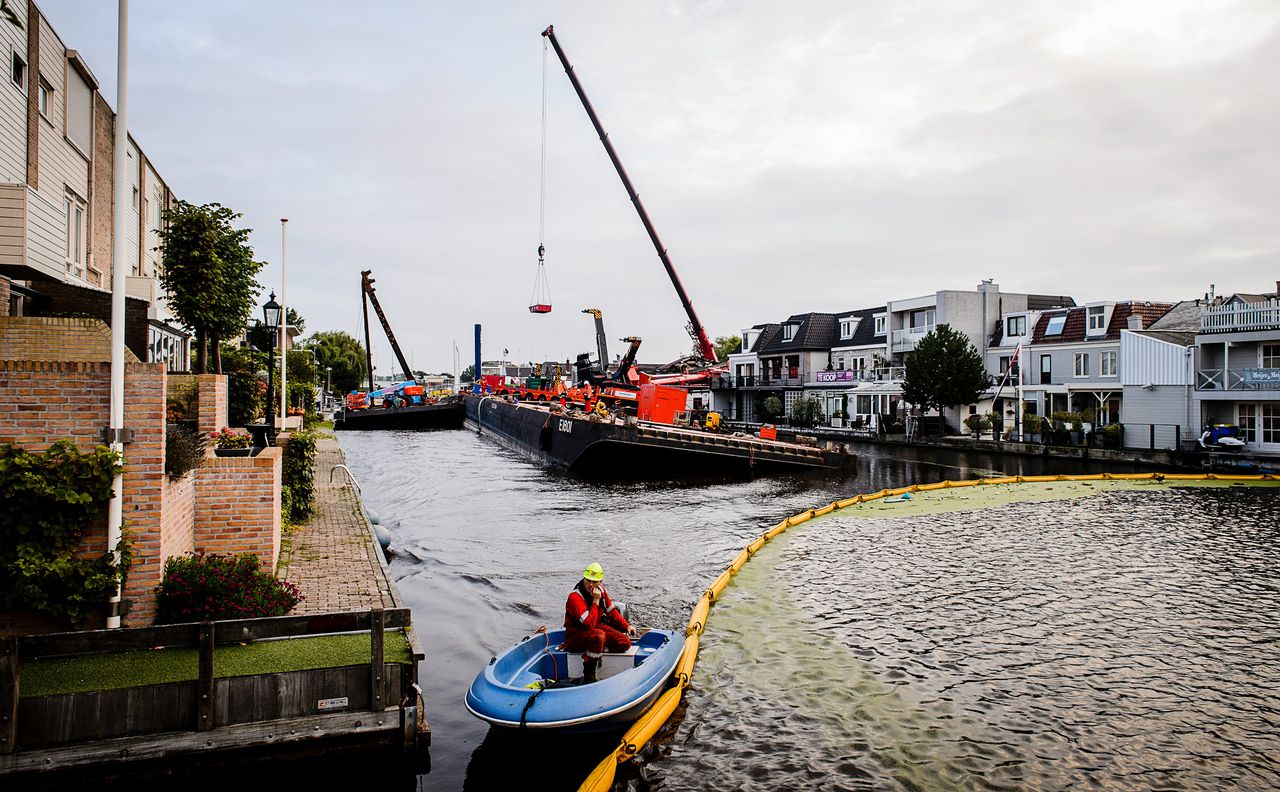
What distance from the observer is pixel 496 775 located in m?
8.95

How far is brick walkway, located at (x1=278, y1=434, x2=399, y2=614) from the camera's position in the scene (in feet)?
37.0

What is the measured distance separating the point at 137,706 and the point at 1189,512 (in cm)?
2932

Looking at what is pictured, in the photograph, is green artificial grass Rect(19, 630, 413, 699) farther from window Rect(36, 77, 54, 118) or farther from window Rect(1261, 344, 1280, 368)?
window Rect(1261, 344, 1280, 368)

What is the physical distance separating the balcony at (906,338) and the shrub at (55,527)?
57.0 m

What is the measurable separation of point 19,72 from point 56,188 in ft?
9.97

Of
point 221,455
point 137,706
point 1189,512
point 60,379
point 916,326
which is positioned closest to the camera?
point 137,706

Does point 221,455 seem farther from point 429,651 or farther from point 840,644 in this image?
point 840,644

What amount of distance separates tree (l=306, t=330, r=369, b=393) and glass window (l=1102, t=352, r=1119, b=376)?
87.6 metres

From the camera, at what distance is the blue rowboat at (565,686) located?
28.8 ft

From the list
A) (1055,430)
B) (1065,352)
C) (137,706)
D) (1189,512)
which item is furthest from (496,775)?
(1065,352)

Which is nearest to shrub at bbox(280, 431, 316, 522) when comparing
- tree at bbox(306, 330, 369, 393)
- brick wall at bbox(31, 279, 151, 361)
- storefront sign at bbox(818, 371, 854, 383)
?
brick wall at bbox(31, 279, 151, 361)

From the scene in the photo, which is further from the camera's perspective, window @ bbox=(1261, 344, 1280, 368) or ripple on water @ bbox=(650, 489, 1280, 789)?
window @ bbox=(1261, 344, 1280, 368)

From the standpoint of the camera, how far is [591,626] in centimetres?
1045

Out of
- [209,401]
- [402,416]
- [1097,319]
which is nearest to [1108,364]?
[1097,319]
